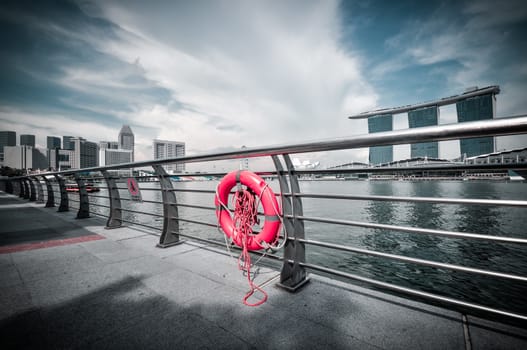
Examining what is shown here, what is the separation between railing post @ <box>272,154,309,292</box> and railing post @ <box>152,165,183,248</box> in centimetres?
146

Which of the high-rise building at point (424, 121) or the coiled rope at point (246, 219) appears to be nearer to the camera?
the coiled rope at point (246, 219)

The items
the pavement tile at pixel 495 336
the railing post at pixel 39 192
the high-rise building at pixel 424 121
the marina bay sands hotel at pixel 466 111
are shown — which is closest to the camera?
the pavement tile at pixel 495 336

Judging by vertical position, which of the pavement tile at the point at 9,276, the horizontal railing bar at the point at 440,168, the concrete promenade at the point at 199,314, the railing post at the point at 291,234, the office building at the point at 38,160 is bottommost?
the concrete promenade at the point at 199,314

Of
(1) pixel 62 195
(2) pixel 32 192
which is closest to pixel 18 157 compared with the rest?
(2) pixel 32 192

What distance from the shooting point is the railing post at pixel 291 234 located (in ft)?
5.41

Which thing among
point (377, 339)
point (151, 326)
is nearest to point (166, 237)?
point (151, 326)

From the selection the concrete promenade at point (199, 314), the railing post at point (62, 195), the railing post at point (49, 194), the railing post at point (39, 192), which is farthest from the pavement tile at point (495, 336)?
the railing post at point (39, 192)

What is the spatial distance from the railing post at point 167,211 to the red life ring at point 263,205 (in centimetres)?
79

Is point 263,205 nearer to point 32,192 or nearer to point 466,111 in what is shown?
point 32,192

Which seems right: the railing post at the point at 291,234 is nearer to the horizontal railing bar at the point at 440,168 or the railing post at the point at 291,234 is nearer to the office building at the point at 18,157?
the horizontal railing bar at the point at 440,168

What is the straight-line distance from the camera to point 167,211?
8.72 ft

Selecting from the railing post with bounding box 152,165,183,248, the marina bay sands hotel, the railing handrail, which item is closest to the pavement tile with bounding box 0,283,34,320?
the railing post with bounding box 152,165,183,248

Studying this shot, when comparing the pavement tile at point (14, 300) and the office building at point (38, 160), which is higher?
the office building at point (38, 160)

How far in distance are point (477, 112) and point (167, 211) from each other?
121215mm
